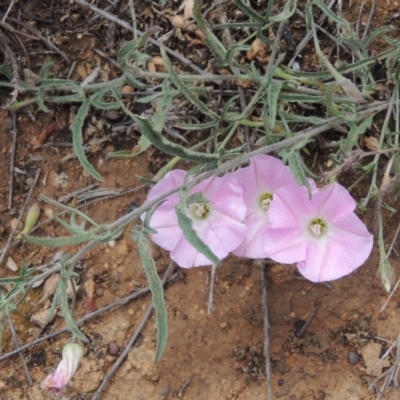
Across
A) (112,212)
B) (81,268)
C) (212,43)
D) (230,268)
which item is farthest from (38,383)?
(212,43)

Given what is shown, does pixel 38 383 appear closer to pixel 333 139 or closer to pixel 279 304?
pixel 279 304

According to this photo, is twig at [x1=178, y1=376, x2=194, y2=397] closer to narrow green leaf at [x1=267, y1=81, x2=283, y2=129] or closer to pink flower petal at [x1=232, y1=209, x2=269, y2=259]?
pink flower petal at [x1=232, y1=209, x2=269, y2=259]

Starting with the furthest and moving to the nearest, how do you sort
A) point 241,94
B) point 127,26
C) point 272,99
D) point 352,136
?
point 127,26
point 241,94
point 352,136
point 272,99

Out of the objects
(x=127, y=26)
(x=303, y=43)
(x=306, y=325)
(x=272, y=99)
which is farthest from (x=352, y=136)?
(x=127, y=26)

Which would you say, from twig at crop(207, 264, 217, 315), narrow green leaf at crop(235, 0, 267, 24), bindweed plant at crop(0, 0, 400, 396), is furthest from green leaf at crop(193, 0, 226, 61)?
twig at crop(207, 264, 217, 315)

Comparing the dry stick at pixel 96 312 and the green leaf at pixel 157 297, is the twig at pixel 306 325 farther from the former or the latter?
the green leaf at pixel 157 297

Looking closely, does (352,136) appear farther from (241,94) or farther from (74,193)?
(74,193)

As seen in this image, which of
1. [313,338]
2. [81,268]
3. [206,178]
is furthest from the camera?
[81,268]

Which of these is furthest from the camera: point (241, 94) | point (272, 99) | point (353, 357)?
point (241, 94)

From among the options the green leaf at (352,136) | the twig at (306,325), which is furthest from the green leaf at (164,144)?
the twig at (306,325)
